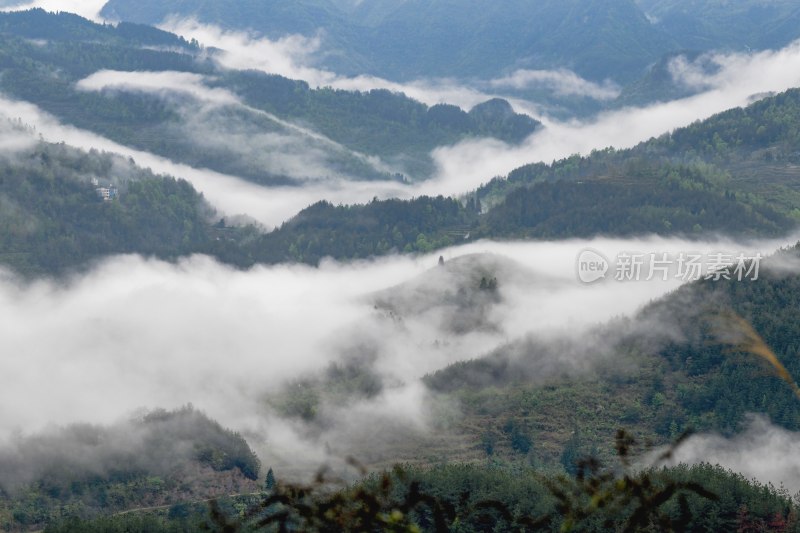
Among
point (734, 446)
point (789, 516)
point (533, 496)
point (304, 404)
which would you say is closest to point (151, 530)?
point (533, 496)

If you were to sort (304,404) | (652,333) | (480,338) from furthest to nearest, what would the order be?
(480,338)
(304,404)
(652,333)

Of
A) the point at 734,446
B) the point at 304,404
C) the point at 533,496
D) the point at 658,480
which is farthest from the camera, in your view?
the point at 304,404

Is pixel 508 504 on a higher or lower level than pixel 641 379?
lower

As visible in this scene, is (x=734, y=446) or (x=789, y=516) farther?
(x=734, y=446)

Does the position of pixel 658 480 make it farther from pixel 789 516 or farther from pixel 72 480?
pixel 72 480

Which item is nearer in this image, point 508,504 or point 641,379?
point 508,504

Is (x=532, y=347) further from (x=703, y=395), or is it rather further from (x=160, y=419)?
(x=160, y=419)

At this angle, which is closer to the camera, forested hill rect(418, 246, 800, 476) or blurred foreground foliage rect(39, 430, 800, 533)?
blurred foreground foliage rect(39, 430, 800, 533)

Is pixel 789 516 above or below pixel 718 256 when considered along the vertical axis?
below

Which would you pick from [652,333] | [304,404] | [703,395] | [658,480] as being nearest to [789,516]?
[658,480]

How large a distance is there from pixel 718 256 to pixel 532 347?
93.0ft

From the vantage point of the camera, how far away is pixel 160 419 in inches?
6708

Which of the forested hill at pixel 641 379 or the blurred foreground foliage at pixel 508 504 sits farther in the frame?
the forested hill at pixel 641 379

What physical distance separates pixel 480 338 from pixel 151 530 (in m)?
86.9
